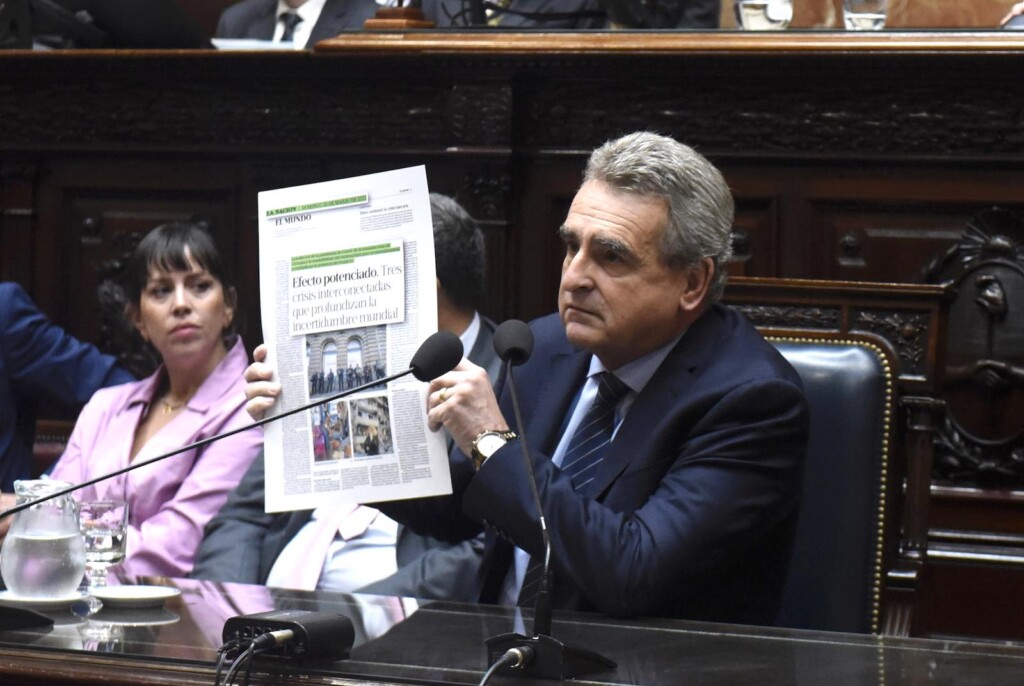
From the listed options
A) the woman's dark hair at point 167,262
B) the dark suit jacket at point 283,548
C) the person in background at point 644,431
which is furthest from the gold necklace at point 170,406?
the person in background at point 644,431

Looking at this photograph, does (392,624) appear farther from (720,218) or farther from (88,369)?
(88,369)

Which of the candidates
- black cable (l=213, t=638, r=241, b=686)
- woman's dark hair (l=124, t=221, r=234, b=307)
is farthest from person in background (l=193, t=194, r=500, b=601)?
black cable (l=213, t=638, r=241, b=686)

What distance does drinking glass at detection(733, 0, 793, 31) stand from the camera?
3.11 meters

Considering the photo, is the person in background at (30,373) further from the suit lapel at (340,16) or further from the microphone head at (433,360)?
the microphone head at (433,360)

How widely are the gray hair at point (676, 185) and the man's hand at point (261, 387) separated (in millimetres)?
557

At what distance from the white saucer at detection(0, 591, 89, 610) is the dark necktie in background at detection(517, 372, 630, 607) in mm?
630

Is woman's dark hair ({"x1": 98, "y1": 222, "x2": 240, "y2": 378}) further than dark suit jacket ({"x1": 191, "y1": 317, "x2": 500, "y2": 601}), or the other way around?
woman's dark hair ({"x1": 98, "y1": 222, "x2": 240, "y2": 378})

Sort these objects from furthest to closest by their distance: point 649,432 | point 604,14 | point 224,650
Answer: point 604,14
point 649,432
point 224,650

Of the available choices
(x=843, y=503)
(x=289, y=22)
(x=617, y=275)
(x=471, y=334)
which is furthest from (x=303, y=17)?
(x=843, y=503)

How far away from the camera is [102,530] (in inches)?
78.7

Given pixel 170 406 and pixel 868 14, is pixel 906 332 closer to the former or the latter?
pixel 868 14

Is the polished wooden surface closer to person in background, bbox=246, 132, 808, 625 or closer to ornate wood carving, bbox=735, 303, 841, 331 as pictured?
person in background, bbox=246, 132, 808, 625

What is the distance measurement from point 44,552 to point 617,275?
2.89 feet

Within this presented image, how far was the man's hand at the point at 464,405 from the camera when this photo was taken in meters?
1.96
